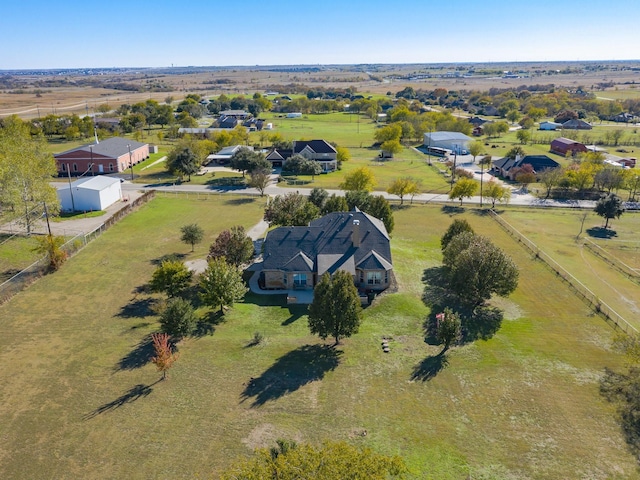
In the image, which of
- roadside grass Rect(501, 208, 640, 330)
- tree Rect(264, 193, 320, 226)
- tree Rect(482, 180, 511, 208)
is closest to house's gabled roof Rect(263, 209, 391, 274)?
tree Rect(264, 193, 320, 226)

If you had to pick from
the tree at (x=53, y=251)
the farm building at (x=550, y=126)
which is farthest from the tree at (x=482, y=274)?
the farm building at (x=550, y=126)

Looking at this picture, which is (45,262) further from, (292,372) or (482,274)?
(482,274)

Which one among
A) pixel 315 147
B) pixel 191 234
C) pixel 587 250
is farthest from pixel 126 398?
pixel 315 147

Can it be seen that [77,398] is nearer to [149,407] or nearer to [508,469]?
[149,407]

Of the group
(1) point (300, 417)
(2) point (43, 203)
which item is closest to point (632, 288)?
(1) point (300, 417)

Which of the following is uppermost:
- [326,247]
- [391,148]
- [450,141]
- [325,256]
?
[450,141]

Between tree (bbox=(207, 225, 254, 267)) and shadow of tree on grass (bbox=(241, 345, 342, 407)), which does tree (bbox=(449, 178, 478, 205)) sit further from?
shadow of tree on grass (bbox=(241, 345, 342, 407))
